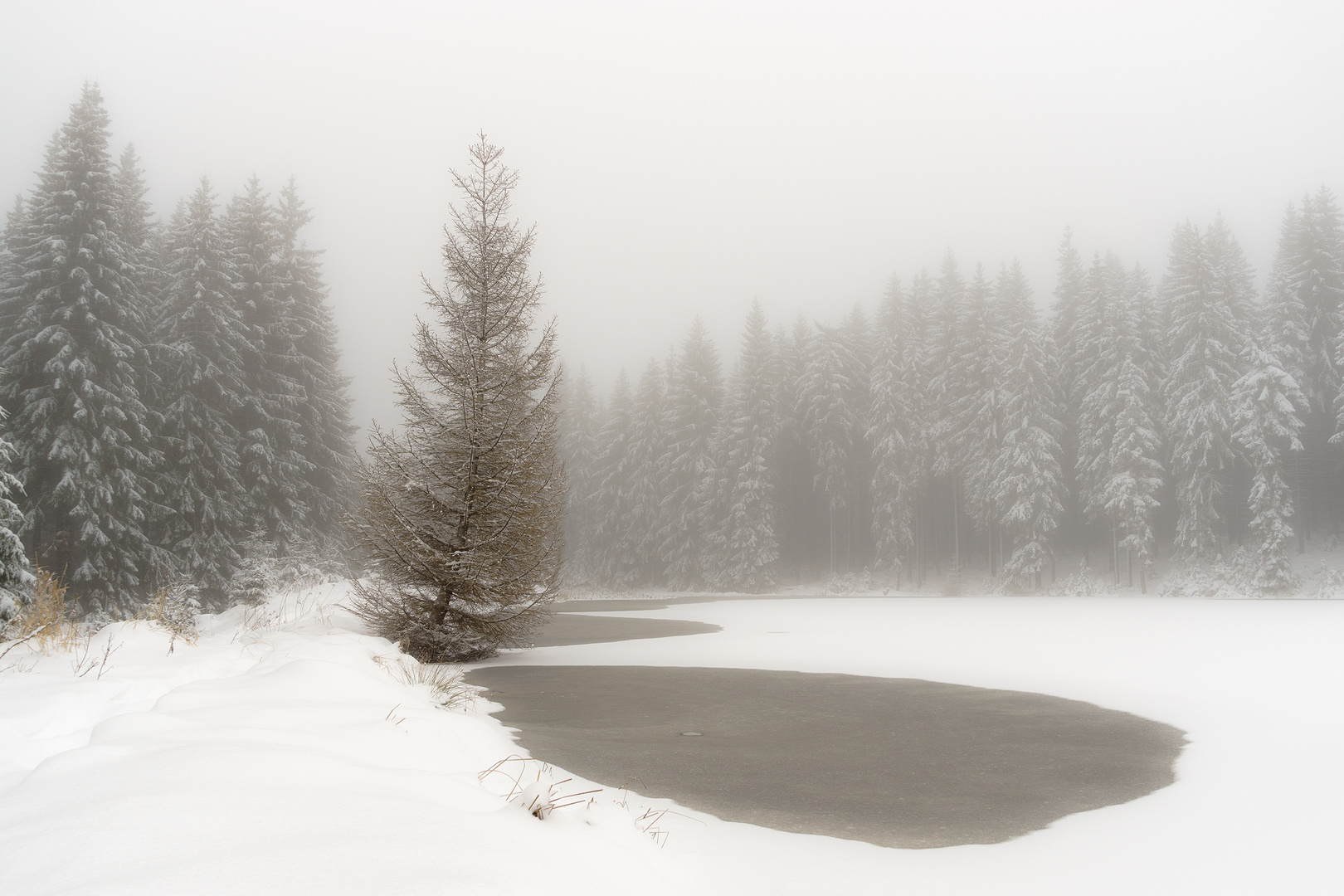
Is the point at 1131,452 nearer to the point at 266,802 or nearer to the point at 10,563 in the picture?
the point at 266,802

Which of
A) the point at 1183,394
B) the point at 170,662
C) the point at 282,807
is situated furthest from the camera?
the point at 1183,394

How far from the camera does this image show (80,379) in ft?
70.2

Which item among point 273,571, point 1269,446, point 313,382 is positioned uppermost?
point 313,382

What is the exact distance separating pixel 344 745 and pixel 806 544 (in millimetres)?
46897

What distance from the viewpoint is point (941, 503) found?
4559 centimetres

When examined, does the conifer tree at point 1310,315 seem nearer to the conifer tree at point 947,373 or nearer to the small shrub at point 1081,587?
the small shrub at point 1081,587

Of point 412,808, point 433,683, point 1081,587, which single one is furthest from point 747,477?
point 412,808

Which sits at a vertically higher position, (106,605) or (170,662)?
(170,662)

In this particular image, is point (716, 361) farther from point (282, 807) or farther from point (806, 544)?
point (282, 807)

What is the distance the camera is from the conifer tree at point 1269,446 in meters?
31.2

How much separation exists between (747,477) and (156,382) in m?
29.6

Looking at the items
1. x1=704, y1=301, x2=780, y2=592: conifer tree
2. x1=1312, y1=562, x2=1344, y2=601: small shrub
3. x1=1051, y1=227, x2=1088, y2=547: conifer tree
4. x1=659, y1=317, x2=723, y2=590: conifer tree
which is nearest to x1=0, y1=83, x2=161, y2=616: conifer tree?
x1=704, y1=301, x2=780, y2=592: conifer tree

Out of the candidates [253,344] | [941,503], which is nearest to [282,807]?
[253,344]

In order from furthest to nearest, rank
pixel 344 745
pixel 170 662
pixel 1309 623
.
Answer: pixel 1309 623
pixel 170 662
pixel 344 745
